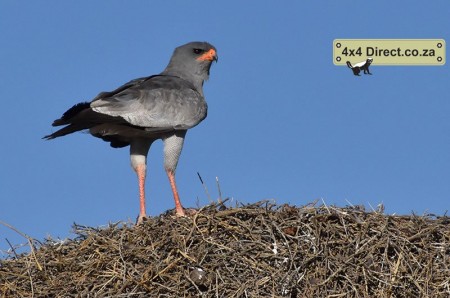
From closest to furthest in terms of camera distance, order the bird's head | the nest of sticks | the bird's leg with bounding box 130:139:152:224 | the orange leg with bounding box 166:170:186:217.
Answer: the nest of sticks
the orange leg with bounding box 166:170:186:217
the bird's leg with bounding box 130:139:152:224
the bird's head

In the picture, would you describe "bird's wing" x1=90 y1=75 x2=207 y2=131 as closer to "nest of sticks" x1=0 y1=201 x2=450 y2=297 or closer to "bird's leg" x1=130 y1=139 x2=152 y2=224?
"bird's leg" x1=130 y1=139 x2=152 y2=224

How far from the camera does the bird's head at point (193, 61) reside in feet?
33.1

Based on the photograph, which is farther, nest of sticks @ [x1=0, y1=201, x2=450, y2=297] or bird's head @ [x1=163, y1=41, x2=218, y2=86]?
bird's head @ [x1=163, y1=41, x2=218, y2=86]

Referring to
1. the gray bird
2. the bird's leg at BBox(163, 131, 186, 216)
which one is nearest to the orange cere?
the gray bird

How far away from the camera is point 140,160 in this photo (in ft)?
30.8

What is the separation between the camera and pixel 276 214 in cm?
739

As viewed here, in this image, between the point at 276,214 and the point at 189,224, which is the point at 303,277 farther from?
the point at 189,224

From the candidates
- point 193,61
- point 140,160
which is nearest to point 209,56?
point 193,61

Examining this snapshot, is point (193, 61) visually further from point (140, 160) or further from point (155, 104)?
point (140, 160)

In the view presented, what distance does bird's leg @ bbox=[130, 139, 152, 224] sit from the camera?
934cm

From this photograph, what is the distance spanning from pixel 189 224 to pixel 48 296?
1.27 m

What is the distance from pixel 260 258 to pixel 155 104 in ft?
8.10

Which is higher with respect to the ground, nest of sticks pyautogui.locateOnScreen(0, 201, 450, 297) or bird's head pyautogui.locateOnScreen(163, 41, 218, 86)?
bird's head pyautogui.locateOnScreen(163, 41, 218, 86)

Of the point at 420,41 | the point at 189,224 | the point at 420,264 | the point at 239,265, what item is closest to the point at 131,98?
the point at 189,224
